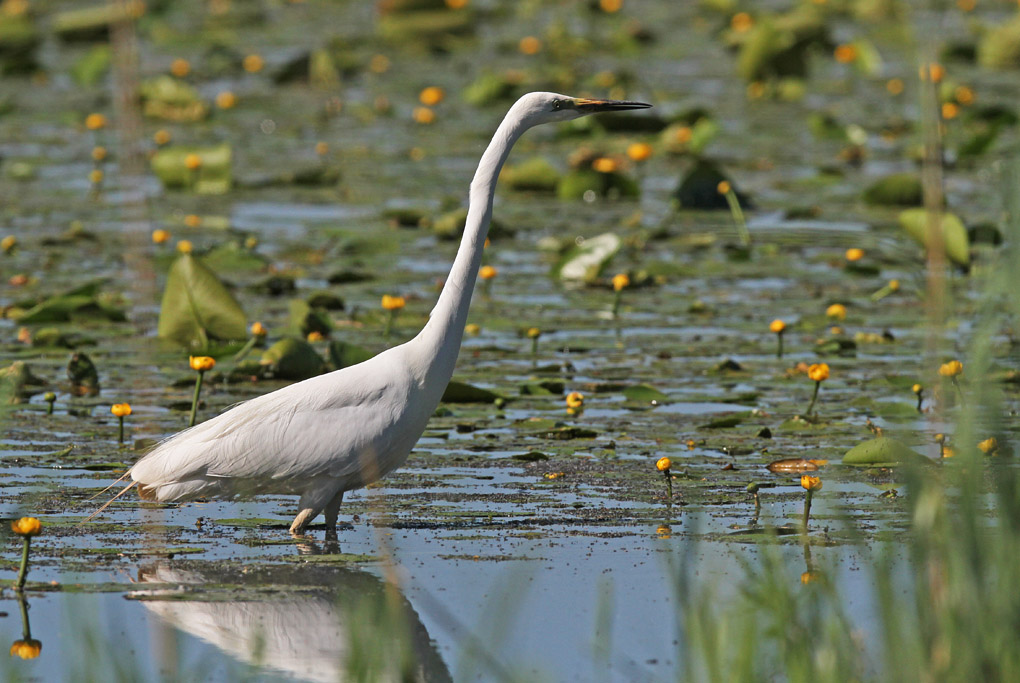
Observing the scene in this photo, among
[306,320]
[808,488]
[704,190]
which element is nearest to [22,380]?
[306,320]

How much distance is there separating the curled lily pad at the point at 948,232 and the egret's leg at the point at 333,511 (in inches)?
180

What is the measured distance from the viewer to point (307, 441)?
16.2 feet

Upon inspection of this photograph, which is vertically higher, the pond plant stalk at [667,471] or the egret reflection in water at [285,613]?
the pond plant stalk at [667,471]

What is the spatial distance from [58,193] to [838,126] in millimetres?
6276

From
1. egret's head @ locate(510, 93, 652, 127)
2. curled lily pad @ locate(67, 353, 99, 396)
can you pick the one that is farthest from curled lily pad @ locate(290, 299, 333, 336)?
egret's head @ locate(510, 93, 652, 127)

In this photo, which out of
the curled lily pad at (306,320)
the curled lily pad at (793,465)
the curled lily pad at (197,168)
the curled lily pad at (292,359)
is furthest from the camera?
the curled lily pad at (197,168)

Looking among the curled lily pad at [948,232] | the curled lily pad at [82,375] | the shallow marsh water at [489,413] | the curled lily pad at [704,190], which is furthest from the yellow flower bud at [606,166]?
the curled lily pad at [82,375]

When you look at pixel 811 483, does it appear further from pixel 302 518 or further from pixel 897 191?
pixel 897 191

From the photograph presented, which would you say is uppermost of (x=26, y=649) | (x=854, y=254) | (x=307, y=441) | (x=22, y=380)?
(x=854, y=254)

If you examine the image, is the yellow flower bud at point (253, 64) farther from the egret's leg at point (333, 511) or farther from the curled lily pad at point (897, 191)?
the egret's leg at point (333, 511)

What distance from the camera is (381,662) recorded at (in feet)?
10.2

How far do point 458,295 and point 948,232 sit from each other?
173 inches

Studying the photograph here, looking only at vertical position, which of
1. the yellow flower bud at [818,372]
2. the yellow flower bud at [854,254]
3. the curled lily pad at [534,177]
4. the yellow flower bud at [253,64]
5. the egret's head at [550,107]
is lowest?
the yellow flower bud at [818,372]

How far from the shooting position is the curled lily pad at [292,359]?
22.4 ft
